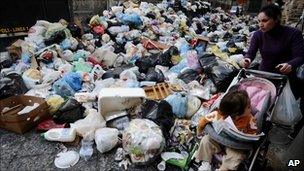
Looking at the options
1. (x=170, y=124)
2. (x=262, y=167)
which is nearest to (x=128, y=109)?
(x=170, y=124)

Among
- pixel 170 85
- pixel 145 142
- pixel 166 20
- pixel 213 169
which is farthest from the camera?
pixel 166 20

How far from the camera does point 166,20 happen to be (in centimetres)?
908

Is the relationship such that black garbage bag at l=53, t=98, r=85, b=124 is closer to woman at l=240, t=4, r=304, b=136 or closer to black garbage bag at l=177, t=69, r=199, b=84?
black garbage bag at l=177, t=69, r=199, b=84

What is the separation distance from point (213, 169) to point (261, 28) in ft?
5.48

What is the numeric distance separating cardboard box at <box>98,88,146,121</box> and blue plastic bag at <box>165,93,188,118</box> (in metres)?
0.41

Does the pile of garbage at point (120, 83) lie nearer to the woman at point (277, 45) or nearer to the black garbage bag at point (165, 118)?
the black garbage bag at point (165, 118)

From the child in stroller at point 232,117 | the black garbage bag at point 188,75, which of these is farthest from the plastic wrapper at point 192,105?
the child in stroller at point 232,117

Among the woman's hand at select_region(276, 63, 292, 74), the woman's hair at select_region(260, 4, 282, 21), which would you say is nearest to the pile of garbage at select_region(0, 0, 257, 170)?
the woman's hand at select_region(276, 63, 292, 74)

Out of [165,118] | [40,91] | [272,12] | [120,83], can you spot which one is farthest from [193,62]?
[40,91]

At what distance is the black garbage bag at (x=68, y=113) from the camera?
3.79 m

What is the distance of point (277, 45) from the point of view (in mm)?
3154

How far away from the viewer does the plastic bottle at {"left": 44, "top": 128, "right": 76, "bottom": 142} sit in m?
3.44

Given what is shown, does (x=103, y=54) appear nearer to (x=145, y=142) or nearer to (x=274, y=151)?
(x=145, y=142)

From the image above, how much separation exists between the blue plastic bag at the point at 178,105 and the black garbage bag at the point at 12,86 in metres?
2.34
